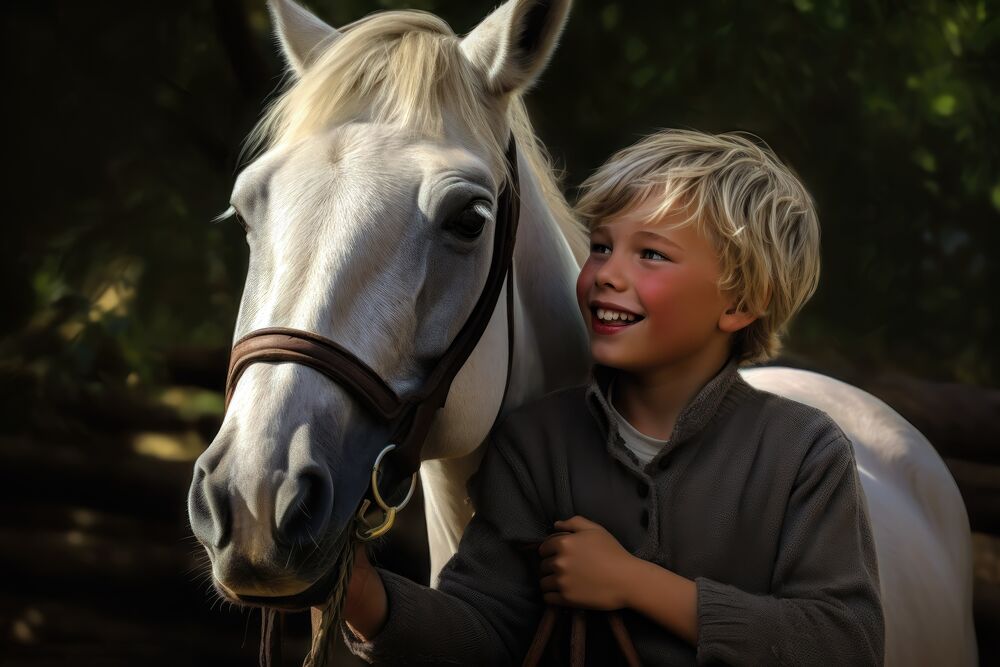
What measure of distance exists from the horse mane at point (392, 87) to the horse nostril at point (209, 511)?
45 centimetres

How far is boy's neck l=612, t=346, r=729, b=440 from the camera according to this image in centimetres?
121

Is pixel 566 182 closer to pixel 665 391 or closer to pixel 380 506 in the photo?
pixel 665 391

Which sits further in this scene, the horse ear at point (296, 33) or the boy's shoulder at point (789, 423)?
the horse ear at point (296, 33)

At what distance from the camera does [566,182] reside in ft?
10.4

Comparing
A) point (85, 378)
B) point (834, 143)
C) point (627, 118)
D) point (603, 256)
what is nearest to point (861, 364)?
point (834, 143)

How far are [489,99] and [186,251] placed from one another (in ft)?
6.12

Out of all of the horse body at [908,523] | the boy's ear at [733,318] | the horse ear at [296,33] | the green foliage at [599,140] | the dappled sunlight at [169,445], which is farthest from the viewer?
the dappled sunlight at [169,445]

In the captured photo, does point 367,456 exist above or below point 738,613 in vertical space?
above

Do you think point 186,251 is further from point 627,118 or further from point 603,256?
point 603,256

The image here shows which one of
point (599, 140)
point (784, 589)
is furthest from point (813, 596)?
point (599, 140)

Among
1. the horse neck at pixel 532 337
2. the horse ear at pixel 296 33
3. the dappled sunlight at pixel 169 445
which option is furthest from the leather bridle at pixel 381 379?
the dappled sunlight at pixel 169 445

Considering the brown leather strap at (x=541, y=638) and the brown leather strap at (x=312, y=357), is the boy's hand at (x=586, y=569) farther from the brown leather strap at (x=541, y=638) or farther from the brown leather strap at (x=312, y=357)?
the brown leather strap at (x=312, y=357)

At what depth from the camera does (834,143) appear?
2.93m

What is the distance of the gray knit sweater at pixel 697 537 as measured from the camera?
3.44 feet
